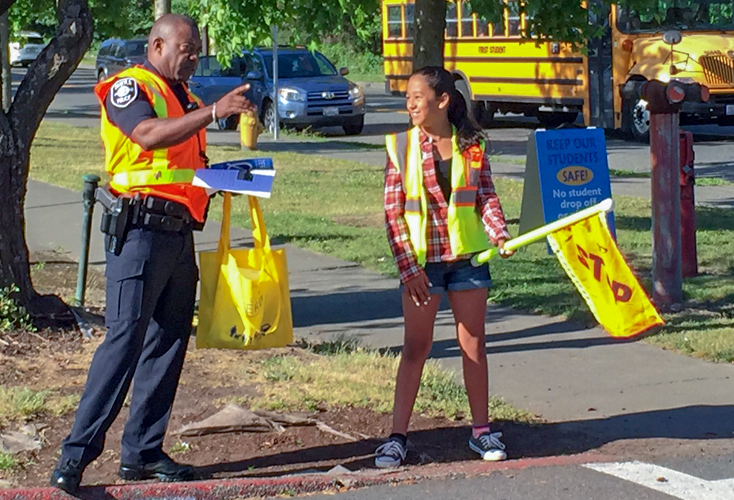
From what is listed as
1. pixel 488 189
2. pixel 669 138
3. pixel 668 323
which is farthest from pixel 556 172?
pixel 488 189

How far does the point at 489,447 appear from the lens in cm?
529

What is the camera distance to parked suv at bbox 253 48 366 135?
939 inches

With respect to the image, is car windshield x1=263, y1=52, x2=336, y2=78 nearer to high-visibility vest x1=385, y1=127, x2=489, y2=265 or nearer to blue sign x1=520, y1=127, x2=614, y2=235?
blue sign x1=520, y1=127, x2=614, y2=235

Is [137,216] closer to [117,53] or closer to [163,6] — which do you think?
[163,6]

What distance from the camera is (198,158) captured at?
4.84 metres

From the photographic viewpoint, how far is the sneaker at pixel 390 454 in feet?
17.1

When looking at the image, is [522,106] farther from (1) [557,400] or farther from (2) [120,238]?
(2) [120,238]

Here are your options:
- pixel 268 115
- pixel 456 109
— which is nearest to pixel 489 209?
pixel 456 109

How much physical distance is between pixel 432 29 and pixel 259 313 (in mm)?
5827

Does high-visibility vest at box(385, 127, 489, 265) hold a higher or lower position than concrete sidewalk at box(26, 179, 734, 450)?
higher

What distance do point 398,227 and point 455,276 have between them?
0.33 meters

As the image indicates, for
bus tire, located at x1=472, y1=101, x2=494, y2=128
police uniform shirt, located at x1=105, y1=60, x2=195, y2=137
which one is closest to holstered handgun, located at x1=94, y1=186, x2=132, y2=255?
police uniform shirt, located at x1=105, y1=60, x2=195, y2=137

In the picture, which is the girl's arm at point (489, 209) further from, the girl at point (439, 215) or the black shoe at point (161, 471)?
the black shoe at point (161, 471)

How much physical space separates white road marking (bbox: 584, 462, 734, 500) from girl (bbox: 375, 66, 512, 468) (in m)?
0.50
